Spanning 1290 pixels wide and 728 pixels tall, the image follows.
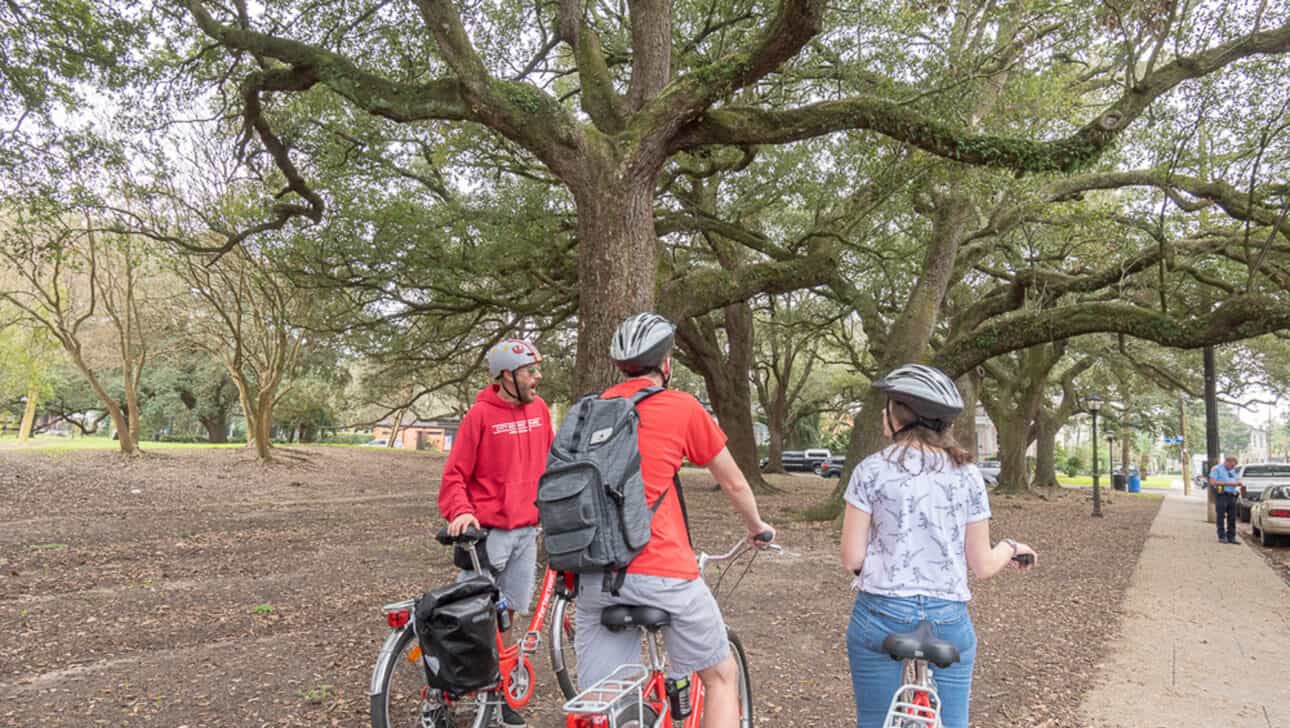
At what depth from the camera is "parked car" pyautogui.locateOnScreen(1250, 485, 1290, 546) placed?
46.0 feet

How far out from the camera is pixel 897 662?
2.39 metres

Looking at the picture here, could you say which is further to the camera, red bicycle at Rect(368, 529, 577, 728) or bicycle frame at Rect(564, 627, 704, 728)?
red bicycle at Rect(368, 529, 577, 728)

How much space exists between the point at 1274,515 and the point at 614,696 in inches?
671

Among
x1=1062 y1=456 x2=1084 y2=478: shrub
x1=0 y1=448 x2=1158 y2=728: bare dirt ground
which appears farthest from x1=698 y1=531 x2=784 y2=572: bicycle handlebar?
x1=1062 y1=456 x2=1084 y2=478: shrub

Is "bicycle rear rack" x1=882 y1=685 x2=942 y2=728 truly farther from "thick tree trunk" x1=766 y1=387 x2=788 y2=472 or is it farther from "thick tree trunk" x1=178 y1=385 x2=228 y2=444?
"thick tree trunk" x1=178 y1=385 x2=228 y2=444

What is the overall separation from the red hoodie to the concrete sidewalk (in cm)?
362

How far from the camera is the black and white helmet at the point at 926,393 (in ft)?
7.82

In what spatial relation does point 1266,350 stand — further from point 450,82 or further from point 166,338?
point 166,338

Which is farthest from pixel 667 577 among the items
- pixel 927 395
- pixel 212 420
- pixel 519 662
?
pixel 212 420

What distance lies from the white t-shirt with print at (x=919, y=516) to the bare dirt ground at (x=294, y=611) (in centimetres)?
222

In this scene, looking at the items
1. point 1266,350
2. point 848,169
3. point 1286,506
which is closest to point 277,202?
point 848,169

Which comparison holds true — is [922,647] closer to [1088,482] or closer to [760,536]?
[760,536]

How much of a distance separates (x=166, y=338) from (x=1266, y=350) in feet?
122

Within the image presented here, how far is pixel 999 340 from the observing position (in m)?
11.9
